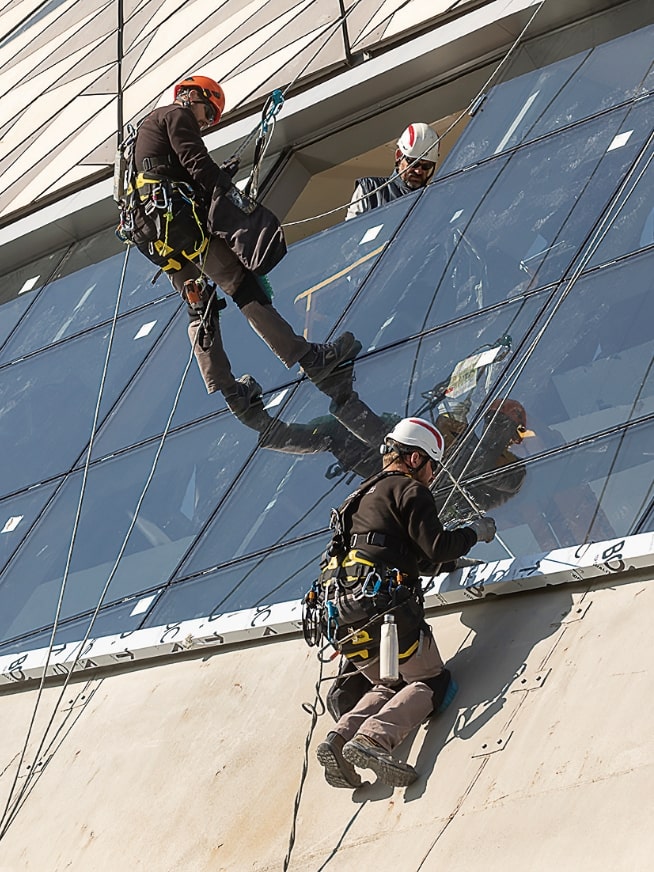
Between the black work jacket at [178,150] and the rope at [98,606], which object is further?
the black work jacket at [178,150]

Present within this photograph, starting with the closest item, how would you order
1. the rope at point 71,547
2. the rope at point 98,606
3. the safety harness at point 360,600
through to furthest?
the safety harness at point 360,600
the rope at point 98,606
the rope at point 71,547

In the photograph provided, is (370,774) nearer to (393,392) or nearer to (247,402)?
(393,392)

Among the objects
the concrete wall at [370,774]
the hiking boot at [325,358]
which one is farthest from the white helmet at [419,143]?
the concrete wall at [370,774]

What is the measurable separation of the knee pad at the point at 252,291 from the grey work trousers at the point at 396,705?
11.0 feet

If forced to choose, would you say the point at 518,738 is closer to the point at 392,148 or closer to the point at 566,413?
the point at 566,413

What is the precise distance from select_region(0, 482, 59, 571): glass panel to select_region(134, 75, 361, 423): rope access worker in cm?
131

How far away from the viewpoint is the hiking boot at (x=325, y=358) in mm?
8609

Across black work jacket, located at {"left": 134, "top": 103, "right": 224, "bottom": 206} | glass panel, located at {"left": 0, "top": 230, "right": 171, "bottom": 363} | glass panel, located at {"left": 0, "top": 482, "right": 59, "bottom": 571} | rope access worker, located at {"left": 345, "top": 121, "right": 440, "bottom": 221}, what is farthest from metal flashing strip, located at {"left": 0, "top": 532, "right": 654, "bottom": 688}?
glass panel, located at {"left": 0, "top": 230, "right": 171, "bottom": 363}

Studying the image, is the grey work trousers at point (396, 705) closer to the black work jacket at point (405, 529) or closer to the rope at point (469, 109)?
the black work jacket at point (405, 529)

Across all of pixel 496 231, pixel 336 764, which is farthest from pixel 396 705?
pixel 496 231

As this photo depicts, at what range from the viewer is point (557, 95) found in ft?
31.7

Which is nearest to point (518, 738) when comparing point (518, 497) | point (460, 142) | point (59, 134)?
point (518, 497)

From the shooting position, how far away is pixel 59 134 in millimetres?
13148

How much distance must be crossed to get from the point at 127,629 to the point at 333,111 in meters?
5.32
